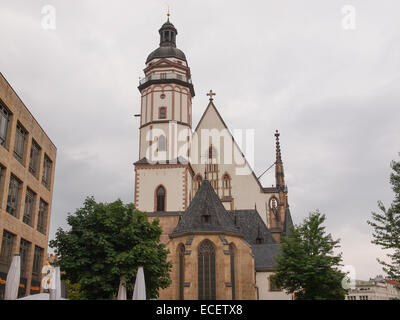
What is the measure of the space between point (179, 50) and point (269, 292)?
96.5ft

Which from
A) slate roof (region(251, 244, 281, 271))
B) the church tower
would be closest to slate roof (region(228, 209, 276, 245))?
slate roof (region(251, 244, 281, 271))

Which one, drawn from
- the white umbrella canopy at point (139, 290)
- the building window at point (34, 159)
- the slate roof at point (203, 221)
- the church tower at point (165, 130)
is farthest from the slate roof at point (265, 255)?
the white umbrella canopy at point (139, 290)

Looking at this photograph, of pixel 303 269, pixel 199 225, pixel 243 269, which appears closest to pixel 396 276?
pixel 303 269

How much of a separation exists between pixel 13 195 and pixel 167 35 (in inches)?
1351

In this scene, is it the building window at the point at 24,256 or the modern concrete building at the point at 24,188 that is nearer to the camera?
the modern concrete building at the point at 24,188

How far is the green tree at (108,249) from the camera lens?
26.0 m

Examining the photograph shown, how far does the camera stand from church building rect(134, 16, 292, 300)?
37.7 meters

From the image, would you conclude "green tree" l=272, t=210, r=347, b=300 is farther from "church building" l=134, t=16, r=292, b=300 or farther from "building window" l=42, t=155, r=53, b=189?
"building window" l=42, t=155, r=53, b=189

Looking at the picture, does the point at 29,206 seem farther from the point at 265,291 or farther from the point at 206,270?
the point at 265,291

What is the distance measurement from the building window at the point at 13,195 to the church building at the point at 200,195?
51.6 ft

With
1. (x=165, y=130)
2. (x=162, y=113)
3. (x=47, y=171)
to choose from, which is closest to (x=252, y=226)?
(x=165, y=130)

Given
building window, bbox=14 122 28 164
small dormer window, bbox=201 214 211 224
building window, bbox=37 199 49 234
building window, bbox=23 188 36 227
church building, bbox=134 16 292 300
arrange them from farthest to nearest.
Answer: small dormer window, bbox=201 214 211 224 < church building, bbox=134 16 292 300 < building window, bbox=37 199 49 234 < building window, bbox=23 188 36 227 < building window, bbox=14 122 28 164

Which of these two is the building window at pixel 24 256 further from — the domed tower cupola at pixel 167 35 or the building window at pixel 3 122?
the domed tower cupola at pixel 167 35

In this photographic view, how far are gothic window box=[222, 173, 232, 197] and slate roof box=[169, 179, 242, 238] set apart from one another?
30.7 ft
